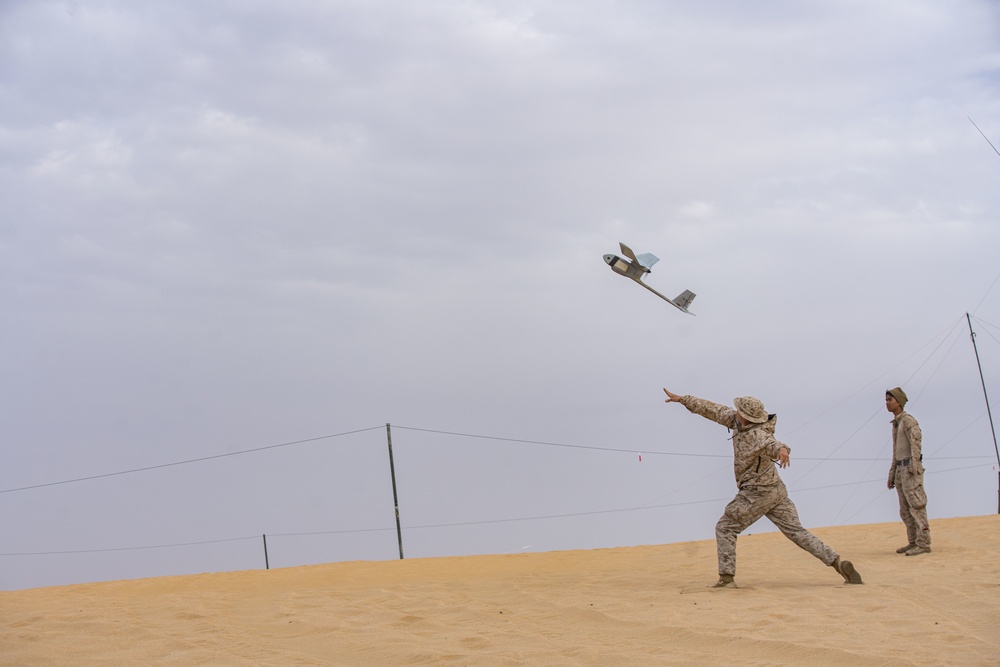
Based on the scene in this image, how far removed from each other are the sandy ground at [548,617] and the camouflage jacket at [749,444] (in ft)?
3.21

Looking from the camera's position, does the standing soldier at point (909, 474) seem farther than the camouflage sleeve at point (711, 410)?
Yes

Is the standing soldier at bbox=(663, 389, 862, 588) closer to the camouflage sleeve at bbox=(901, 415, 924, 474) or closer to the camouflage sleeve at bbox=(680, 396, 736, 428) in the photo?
the camouflage sleeve at bbox=(680, 396, 736, 428)

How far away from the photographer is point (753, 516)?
27.9 feet

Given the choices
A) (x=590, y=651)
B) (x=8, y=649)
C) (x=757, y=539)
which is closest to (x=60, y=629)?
(x=8, y=649)

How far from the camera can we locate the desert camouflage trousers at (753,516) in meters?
8.45

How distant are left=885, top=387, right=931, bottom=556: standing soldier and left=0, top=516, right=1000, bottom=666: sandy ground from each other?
14.8 inches

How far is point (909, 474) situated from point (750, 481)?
3343 millimetres

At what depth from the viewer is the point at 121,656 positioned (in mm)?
6270

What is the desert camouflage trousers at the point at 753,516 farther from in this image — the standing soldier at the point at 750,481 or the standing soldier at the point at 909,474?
the standing soldier at the point at 909,474

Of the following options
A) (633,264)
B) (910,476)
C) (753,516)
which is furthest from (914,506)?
(633,264)

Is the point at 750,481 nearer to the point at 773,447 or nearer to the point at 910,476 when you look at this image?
the point at 773,447

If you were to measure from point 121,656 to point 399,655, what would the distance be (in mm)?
1951

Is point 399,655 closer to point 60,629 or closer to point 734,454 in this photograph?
point 60,629

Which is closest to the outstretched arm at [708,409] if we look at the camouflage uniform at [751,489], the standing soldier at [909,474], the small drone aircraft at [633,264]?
the camouflage uniform at [751,489]
